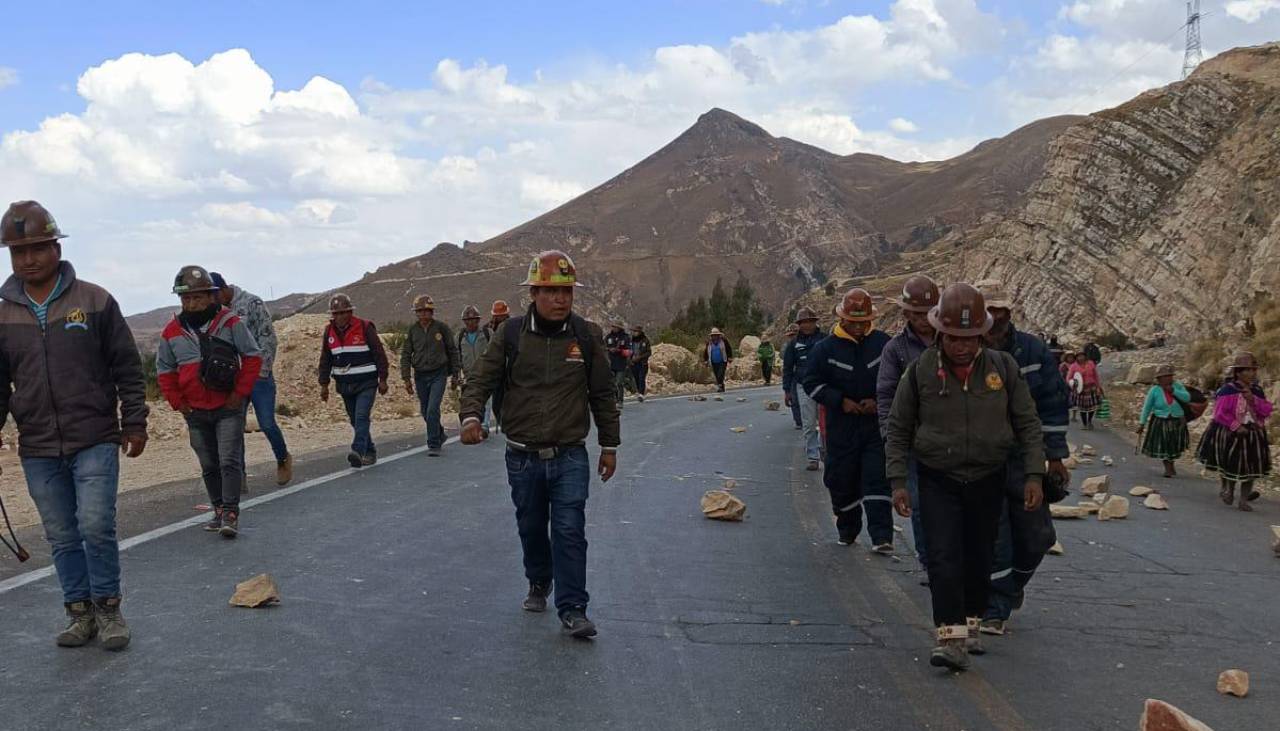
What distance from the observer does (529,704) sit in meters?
5.19

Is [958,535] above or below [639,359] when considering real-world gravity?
above

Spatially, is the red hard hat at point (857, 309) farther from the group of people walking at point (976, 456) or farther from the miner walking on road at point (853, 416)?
the group of people walking at point (976, 456)

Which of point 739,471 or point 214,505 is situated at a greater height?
point 214,505

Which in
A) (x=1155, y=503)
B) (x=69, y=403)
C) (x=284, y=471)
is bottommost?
(x=1155, y=503)

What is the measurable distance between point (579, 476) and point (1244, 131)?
49.4m

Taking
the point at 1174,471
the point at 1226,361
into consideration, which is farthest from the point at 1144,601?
the point at 1226,361

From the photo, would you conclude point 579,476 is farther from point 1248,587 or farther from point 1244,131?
point 1244,131

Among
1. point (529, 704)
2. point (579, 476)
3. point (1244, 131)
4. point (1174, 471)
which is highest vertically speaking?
point (1244, 131)

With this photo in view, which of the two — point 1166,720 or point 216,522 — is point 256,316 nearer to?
point 216,522

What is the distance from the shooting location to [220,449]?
9109 mm

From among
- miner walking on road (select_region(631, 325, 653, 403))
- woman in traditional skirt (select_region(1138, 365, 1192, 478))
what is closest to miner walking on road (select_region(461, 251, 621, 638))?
woman in traditional skirt (select_region(1138, 365, 1192, 478))

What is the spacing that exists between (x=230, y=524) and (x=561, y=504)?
3530 mm

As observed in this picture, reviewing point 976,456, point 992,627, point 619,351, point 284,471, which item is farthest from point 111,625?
point 619,351

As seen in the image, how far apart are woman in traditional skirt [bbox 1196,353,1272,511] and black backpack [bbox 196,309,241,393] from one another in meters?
9.86
